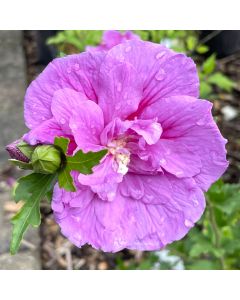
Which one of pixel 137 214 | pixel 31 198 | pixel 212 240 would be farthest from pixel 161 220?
pixel 212 240

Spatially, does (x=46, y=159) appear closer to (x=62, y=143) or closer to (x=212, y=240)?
(x=62, y=143)

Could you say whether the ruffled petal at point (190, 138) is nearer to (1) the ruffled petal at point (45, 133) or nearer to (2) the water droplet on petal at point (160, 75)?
(2) the water droplet on petal at point (160, 75)

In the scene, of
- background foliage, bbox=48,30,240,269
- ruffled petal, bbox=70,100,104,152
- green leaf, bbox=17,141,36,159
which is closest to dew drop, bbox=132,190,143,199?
ruffled petal, bbox=70,100,104,152

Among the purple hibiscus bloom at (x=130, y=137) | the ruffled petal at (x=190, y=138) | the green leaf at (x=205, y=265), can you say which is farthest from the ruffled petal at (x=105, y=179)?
the green leaf at (x=205, y=265)

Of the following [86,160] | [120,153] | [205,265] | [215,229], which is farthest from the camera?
[205,265]

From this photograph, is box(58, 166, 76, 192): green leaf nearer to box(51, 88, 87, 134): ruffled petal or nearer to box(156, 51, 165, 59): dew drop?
box(51, 88, 87, 134): ruffled petal

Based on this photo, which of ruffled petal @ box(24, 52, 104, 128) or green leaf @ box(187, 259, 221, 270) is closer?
ruffled petal @ box(24, 52, 104, 128)
